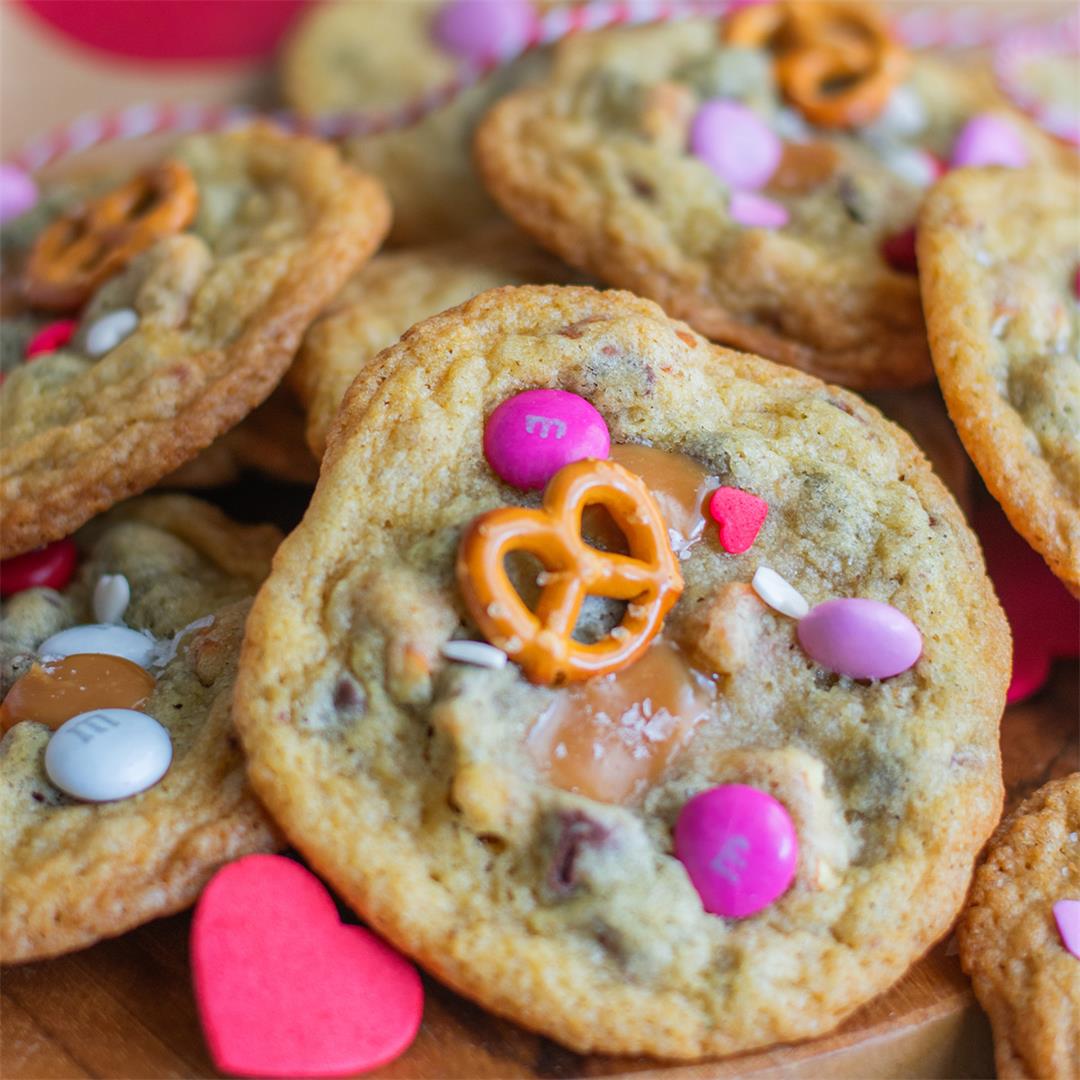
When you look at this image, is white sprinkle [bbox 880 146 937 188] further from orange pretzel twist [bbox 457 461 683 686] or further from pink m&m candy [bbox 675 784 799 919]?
pink m&m candy [bbox 675 784 799 919]

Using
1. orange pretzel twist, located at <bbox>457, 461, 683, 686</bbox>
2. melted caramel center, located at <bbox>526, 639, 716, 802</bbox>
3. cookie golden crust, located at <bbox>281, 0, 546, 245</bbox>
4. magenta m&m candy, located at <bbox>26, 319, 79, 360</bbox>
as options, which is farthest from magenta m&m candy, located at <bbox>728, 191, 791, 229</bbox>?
magenta m&m candy, located at <bbox>26, 319, 79, 360</bbox>

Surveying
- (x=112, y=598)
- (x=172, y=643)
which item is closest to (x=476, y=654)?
(x=172, y=643)

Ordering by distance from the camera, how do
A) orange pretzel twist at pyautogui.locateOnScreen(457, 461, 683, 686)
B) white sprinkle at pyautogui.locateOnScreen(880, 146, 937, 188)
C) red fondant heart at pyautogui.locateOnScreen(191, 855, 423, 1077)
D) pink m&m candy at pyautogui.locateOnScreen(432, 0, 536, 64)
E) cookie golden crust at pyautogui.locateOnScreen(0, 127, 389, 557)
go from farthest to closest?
pink m&m candy at pyautogui.locateOnScreen(432, 0, 536, 64) → white sprinkle at pyautogui.locateOnScreen(880, 146, 937, 188) → cookie golden crust at pyautogui.locateOnScreen(0, 127, 389, 557) → orange pretzel twist at pyautogui.locateOnScreen(457, 461, 683, 686) → red fondant heart at pyautogui.locateOnScreen(191, 855, 423, 1077)

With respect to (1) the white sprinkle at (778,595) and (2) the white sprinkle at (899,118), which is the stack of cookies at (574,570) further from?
(2) the white sprinkle at (899,118)

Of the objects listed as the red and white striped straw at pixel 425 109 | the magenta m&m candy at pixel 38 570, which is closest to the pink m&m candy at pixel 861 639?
the magenta m&m candy at pixel 38 570

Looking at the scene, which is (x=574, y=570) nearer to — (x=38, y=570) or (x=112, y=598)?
(x=112, y=598)

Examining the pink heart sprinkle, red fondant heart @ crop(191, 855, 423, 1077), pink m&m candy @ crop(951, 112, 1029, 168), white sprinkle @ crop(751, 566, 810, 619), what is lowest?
the pink heart sprinkle

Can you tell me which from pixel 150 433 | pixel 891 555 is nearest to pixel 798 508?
pixel 891 555
